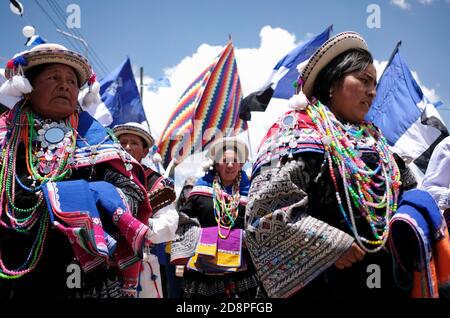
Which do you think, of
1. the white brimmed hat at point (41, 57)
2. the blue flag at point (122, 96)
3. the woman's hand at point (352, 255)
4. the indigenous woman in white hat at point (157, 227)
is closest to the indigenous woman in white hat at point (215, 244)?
the indigenous woman in white hat at point (157, 227)

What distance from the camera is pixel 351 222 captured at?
92.0 inches

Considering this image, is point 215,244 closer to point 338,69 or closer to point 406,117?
point 338,69

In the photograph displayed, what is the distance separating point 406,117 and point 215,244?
12.4 feet

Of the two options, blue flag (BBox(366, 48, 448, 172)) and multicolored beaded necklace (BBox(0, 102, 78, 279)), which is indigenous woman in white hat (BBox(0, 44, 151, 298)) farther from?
blue flag (BBox(366, 48, 448, 172))

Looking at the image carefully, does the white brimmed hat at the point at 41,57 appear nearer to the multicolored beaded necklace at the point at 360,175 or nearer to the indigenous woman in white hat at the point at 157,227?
the indigenous woman in white hat at the point at 157,227

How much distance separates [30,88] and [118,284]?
127 cm

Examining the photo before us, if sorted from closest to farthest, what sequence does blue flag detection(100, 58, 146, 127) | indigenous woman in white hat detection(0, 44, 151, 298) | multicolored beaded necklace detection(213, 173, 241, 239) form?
indigenous woman in white hat detection(0, 44, 151, 298)
multicolored beaded necklace detection(213, 173, 241, 239)
blue flag detection(100, 58, 146, 127)

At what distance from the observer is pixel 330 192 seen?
243cm

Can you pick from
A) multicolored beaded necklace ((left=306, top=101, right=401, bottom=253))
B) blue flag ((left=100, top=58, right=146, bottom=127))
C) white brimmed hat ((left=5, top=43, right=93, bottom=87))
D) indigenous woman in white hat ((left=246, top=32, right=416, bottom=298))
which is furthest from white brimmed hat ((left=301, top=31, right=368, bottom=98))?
blue flag ((left=100, top=58, right=146, bottom=127))

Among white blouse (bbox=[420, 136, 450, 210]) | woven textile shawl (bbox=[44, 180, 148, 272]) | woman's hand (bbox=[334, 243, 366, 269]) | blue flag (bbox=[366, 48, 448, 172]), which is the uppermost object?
blue flag (bbox=[366, 48, 448, 172])

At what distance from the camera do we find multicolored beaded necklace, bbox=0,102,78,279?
242 centimetres

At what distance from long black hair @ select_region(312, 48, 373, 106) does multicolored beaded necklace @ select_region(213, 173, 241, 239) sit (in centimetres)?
236
